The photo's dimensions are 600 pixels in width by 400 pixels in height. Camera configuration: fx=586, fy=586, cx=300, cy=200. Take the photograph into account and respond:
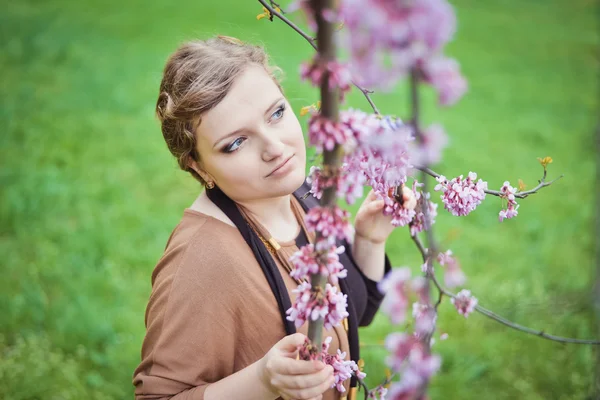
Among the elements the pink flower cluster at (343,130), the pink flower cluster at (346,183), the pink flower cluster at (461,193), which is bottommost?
the pink flower cluster at (461,193)

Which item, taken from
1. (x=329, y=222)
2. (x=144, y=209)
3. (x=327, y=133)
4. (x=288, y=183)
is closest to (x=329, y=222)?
(x=329, y=222)

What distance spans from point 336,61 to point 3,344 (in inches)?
108

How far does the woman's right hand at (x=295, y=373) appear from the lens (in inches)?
44.0

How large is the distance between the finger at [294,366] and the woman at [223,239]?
245mm

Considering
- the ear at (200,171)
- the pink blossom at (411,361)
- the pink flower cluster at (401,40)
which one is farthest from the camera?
the ear at (200,171)

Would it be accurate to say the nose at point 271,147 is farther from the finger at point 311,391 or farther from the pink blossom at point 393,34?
the pink blossom at point 393,34

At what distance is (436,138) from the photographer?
743mm

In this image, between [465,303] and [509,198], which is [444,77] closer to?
[465,303]

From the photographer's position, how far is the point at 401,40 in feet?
2.16

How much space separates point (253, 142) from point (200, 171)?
25cm

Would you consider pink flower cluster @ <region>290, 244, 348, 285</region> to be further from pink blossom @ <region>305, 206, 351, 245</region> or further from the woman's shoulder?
the woman's shoulder

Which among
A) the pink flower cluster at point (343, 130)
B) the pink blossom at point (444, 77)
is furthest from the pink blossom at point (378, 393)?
the pink blossom at point (444, 77)

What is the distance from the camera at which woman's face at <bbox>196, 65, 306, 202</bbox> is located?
148 centimetres

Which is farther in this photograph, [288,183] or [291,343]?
[288,183]
